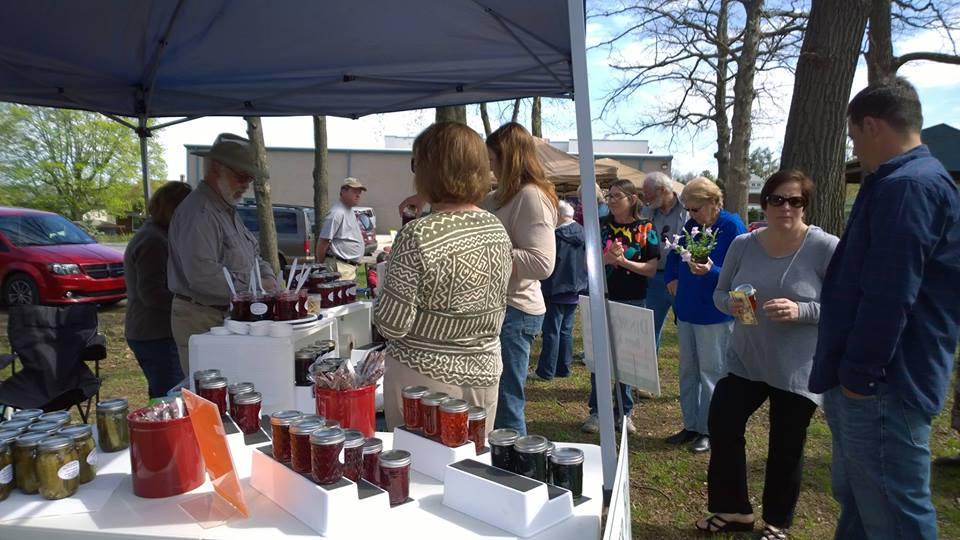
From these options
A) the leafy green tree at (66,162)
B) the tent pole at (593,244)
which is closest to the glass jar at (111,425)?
the tent pole at (593,244)

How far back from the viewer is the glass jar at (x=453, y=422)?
149 cm

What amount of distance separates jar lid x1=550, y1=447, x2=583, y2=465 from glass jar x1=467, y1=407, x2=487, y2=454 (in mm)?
210

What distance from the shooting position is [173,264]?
9.53 ft

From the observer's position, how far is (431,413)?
1.54 m

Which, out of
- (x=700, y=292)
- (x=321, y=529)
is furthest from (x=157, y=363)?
(x=700, y=292)

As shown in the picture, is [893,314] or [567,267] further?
[567,267]

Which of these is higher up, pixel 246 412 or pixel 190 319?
pixel 190 319

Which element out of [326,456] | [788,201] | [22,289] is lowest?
[326,456]

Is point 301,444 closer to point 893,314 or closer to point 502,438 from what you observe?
point 502,438

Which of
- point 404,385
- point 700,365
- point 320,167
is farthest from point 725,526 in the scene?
point 320,167

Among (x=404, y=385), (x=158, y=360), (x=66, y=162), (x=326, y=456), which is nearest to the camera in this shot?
(x=326, y=456)

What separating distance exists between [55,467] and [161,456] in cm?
23

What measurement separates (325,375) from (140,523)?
56 centimetres

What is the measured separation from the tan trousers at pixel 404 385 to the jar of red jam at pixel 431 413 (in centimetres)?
26
